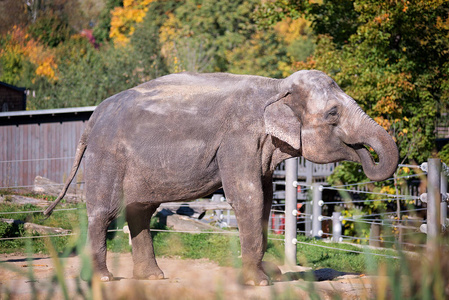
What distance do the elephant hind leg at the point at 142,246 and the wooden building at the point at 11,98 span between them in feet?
67.8

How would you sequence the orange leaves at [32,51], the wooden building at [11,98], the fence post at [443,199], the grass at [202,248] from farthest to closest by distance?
the orange leaves at [32,51] → the wooden building at [11,98] → the grass at [202,248] → the fence post at [443,199]

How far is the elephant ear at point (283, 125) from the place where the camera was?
4.93 m

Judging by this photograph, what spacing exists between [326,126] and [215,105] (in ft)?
3.04

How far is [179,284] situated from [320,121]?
166cm

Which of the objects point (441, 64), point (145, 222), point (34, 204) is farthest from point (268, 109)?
point (441, 64)

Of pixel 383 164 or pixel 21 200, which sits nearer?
pixel 383 164

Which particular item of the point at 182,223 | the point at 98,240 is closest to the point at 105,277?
the point at 98,240

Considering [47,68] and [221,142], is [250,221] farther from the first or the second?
[47,68]

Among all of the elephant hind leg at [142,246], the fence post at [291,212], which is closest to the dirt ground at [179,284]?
the elephant hind leg at [142,246]

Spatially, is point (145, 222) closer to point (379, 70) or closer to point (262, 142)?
point (262, 142)

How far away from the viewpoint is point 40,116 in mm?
18484

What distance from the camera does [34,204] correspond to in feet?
37.7

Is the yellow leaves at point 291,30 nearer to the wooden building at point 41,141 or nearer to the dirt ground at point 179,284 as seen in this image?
the wooden building at point 41,141

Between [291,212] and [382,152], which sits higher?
[382,152]
